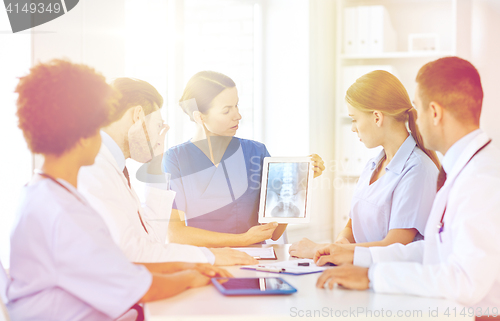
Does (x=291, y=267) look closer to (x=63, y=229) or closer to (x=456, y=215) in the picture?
(x=456, y=215)

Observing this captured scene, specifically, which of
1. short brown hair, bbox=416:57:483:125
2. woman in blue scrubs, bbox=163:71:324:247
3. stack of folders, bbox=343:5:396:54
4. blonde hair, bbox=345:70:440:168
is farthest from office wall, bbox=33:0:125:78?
stack of folders, bbox=343:5:396:54

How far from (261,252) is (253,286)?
509mm

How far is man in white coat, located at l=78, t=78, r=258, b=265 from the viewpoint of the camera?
1229mm

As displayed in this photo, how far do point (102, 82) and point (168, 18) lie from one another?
5.97 ft

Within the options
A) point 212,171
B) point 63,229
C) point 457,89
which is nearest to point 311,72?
point 212,171

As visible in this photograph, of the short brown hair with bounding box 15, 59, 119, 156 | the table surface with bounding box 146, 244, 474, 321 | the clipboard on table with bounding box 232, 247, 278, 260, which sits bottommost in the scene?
the clipboard on table with bounding box 232, 247, 278, 260

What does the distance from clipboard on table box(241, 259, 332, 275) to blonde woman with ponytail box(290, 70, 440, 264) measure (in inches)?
2.6

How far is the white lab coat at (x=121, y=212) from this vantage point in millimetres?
1214

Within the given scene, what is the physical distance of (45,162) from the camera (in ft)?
3.23

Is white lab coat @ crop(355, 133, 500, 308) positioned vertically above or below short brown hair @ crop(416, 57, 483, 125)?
below

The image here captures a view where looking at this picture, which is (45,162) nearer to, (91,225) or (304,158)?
(91,225)

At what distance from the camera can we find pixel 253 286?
1121mm

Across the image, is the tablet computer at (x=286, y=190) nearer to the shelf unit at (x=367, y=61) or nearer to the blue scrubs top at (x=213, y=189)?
the blue scrubs top at (x=213, y=189)

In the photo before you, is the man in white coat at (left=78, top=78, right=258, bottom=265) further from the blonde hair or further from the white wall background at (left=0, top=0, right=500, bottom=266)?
the white wall background at (left=0, top=0, right=500, bottom=266)
